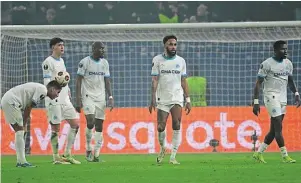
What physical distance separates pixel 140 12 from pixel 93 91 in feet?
32.6

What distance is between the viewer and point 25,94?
13.8 m

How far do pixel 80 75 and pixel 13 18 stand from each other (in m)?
9.82

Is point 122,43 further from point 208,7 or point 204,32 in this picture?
point 208,7

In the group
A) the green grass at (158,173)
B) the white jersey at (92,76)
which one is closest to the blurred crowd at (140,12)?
the white jersey at (92,76)

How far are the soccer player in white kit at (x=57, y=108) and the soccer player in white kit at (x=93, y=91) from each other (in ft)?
1.69

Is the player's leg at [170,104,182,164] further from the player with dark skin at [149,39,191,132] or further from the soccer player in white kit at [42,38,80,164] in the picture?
the soccer player in white kit at [42,38,80,164]

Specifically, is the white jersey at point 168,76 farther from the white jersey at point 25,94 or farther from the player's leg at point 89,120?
the white jersey at point 25,94

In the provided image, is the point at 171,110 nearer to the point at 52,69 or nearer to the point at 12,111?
the point at 52,69

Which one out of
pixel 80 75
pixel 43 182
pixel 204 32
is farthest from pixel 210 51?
pixel 43 182

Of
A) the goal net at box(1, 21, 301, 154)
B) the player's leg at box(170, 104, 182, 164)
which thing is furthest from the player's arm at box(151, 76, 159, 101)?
the goal net at box(1, 21, 301, 154)

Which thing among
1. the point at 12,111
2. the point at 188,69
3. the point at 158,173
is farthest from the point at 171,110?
the point at 188,69

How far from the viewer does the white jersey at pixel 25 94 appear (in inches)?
535

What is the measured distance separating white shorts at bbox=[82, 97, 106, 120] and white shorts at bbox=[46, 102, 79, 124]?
0.56m

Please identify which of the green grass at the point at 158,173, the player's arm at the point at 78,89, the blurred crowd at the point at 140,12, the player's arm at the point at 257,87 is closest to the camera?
the green grass at the point at 158,173
